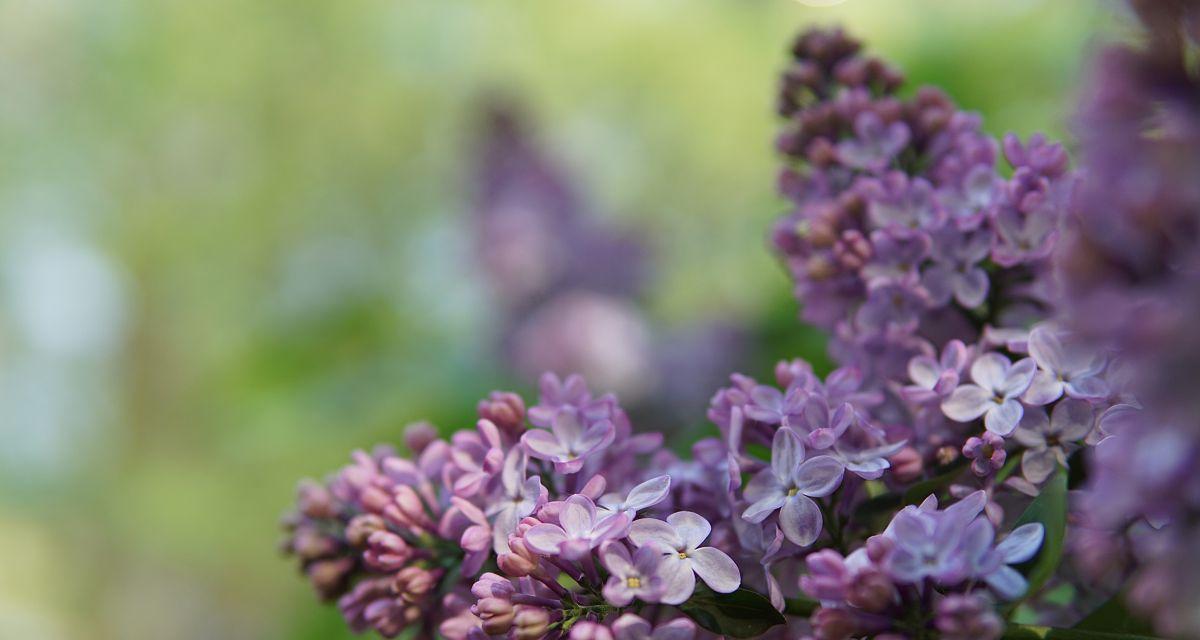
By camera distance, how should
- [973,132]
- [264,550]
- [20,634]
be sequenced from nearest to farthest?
[973,132]
[264,550]
[20,634]

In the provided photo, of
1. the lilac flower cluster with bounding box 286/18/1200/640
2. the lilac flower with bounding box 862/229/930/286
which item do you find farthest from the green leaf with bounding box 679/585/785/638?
the lilac flower with bounding box 862/229/930/286

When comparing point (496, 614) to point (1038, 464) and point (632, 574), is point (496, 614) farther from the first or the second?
point (1038, 464)

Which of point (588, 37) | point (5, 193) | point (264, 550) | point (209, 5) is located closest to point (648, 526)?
point (264, 550)

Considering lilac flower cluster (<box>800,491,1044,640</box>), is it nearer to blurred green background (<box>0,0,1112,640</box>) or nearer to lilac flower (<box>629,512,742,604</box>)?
lilac flower (<box>629,512,742,604</box>)

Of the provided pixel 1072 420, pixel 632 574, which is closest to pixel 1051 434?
pixel 1072 420

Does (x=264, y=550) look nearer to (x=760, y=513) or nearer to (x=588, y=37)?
(x=588, y=37)

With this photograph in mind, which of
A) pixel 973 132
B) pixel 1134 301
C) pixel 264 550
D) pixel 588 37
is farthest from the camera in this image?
pixel 588 37

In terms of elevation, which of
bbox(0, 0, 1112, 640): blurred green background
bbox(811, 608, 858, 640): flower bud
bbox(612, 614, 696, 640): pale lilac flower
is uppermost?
bbox(0, 0, 1112, 640): blurred green background

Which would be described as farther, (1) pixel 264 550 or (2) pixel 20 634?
(2) pixel 20 634
